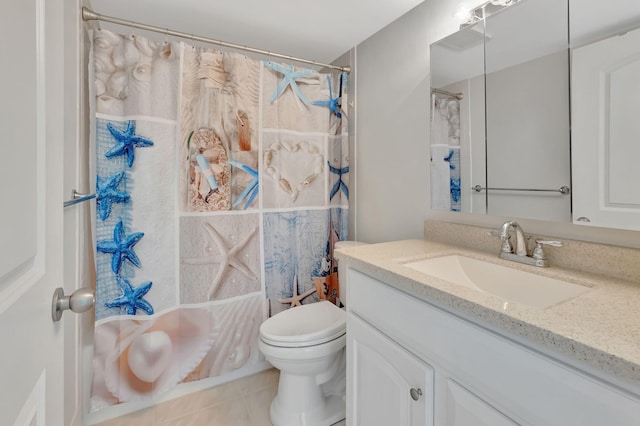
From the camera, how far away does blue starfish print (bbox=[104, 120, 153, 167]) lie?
4.80 feet

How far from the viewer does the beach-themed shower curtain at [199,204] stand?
1486mm

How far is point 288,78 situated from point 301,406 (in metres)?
1.83

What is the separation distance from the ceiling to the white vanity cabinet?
1.35 meters

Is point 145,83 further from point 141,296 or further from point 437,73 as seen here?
point 437,73

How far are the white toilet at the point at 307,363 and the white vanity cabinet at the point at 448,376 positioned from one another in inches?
9.7

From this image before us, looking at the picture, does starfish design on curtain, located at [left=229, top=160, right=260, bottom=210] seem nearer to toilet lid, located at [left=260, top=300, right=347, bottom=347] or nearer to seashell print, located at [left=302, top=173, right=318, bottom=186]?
seashell print, located at [left=302, top=173, right=318, bottom=186]

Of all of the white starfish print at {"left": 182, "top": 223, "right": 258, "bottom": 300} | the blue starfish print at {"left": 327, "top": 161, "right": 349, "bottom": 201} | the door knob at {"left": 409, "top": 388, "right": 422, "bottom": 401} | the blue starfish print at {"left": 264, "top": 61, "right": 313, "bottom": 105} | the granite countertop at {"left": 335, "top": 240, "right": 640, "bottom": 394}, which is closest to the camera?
the granite countertop at {"left": 335, "top": 240, "right": 640, "bottom": 394}

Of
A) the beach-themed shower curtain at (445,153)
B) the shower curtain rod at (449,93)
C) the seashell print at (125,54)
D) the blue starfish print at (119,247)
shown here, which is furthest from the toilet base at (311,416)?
the seashell print at (125,54)

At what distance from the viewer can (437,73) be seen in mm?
1477

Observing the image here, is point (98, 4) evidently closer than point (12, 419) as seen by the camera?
No

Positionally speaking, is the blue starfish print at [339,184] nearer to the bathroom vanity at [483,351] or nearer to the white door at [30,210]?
the bathroom vanity at [483,351]

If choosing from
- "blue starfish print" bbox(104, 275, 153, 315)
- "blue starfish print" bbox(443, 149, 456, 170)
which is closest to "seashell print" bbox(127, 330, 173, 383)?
"blue starfish print" bbox(104, 275, 153, 315)

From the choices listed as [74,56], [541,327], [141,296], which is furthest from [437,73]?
[141,296]

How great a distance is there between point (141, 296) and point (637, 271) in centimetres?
196
